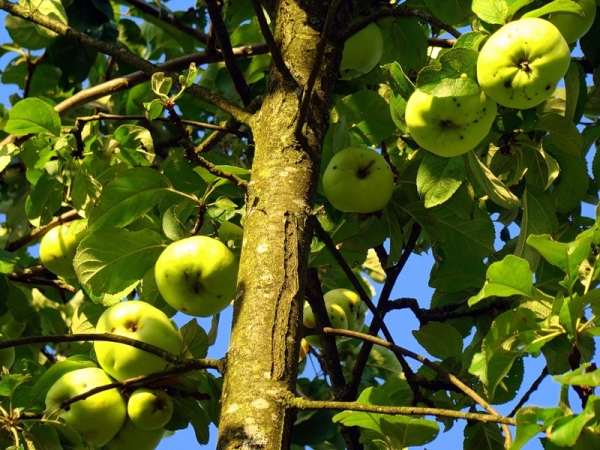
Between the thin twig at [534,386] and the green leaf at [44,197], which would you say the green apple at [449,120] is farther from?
the green leaf at [44,197]

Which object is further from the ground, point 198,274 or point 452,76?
point 452,76

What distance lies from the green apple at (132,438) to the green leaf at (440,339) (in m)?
0.76

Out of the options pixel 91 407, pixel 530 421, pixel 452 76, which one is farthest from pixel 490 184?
pixel 91 407

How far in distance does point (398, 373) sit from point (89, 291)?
195cm

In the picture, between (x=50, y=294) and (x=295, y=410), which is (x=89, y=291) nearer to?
(x=295, y=410)

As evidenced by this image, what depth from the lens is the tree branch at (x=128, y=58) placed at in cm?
207

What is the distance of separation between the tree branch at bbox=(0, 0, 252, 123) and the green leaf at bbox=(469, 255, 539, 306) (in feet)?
2.51

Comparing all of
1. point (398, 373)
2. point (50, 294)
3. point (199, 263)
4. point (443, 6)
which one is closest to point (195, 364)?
point (199, 263)

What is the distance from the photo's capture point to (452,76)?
5.87 feet

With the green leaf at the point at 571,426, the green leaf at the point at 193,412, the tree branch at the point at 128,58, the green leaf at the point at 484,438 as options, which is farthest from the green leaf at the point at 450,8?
the green leaf at the point at 571,426

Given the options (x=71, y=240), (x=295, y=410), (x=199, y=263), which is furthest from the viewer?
(x=71, y=240)

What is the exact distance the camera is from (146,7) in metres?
3.59

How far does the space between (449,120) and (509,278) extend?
1.49ft

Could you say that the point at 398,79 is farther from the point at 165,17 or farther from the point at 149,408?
the point at 165,17
